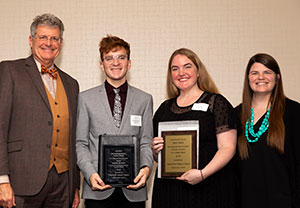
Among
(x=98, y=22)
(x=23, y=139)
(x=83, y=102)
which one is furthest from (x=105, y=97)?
(x=98, y=22)

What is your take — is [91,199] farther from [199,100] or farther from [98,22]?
[98,22]

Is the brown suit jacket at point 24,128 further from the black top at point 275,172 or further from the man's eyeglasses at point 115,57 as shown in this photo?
the black top at point 275,172

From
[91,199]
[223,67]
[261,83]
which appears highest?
[223,67]

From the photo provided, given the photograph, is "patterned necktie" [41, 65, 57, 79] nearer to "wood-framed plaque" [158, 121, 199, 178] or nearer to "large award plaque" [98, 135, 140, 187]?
"large award plaque" [98, 135, 140, 187]

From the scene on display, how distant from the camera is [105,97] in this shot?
9.96 feet

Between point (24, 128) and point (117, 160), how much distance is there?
0.76 meters

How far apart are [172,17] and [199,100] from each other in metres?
1.82

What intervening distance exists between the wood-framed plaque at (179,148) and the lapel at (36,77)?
38.3 inches

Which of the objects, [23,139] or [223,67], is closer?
[23,139]

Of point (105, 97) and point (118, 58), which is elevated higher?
point (118, 58)

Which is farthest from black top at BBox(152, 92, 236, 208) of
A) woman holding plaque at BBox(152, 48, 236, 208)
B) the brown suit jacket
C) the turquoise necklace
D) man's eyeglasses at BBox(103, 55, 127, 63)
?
the brown suit jacket

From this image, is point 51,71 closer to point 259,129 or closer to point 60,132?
point 60,132

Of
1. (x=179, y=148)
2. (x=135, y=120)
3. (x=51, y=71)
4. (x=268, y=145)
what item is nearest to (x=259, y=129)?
(x=268, y=145)

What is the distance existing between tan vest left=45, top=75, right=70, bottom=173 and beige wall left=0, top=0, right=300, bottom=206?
140cm
